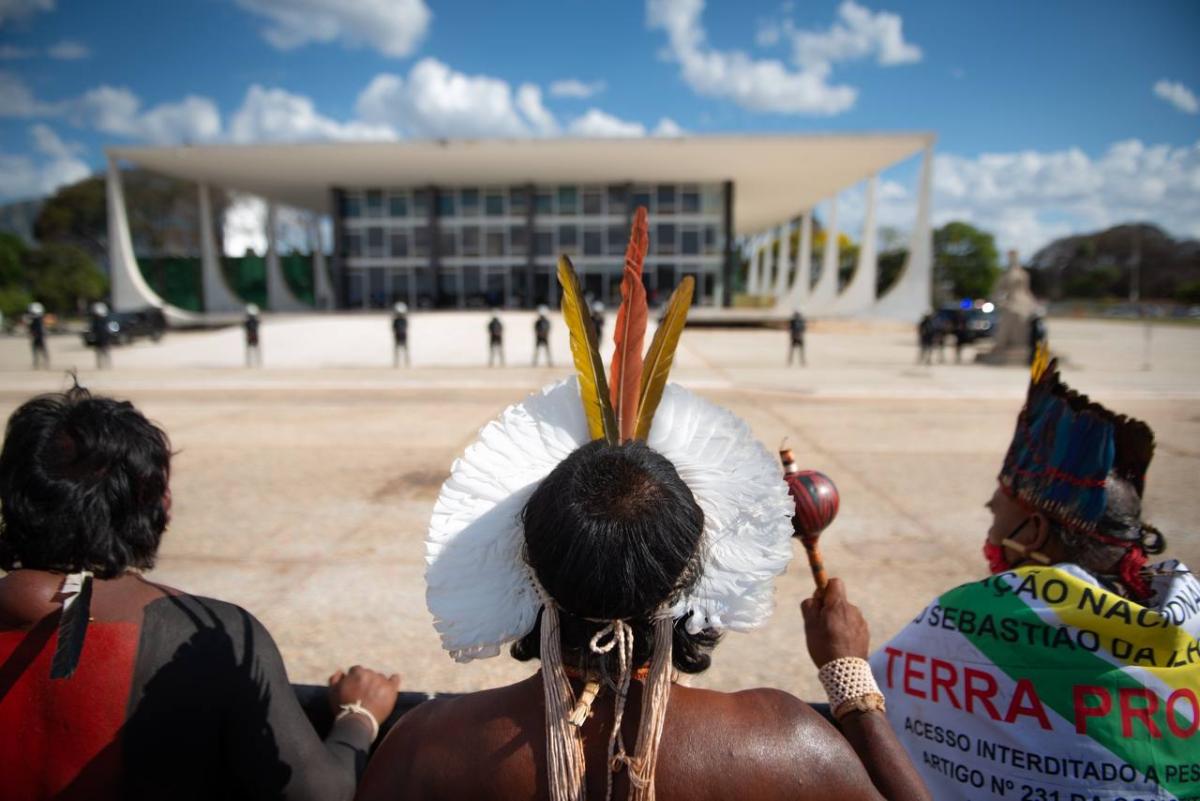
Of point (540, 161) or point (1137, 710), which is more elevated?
point (540, 161)

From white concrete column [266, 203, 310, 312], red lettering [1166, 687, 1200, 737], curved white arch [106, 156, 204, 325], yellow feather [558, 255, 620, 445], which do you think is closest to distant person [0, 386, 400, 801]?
yellow feather [558, 255, 620, 445]

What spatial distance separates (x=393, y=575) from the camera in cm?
468

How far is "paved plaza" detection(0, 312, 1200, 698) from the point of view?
12.9 ft

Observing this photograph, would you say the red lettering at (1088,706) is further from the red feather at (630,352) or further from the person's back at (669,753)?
the red feather at (630,352)

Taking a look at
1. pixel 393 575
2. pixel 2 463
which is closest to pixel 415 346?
pixel 393 575

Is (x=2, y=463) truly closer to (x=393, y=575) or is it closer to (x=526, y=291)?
(x=393, y=575)

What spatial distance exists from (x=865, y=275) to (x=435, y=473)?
121 feet

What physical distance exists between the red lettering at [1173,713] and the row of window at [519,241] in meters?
39.6

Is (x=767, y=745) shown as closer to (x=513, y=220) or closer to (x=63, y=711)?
(x=63, y=711)

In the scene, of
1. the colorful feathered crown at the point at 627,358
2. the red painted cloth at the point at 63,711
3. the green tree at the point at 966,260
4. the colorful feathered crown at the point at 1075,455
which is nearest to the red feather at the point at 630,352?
the colorful feathered crown at the point at 627,358

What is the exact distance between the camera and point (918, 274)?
3666 centimetres

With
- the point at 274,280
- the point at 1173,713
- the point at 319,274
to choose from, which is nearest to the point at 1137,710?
the point at 1173,713

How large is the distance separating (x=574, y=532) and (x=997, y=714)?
110 cm

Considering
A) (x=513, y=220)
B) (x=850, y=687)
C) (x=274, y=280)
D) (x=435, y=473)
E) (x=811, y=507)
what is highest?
(x=513, y=220)
